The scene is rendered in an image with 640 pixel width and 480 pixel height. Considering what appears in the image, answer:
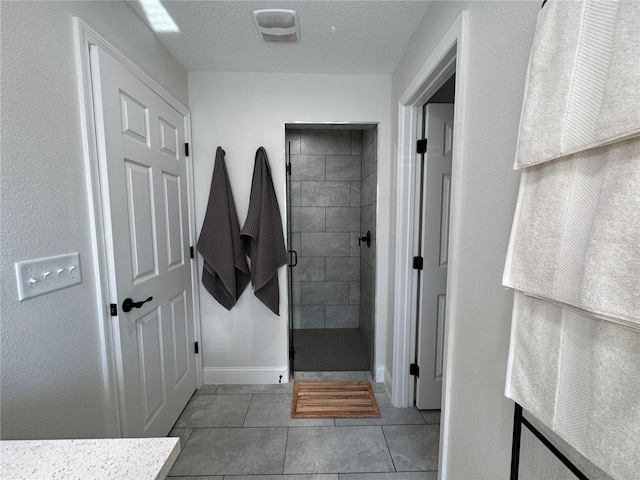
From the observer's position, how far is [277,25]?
1.43 metres

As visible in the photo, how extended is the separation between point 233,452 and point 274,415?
0.34 m

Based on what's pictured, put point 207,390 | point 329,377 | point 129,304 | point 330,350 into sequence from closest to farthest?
point 129,304
point 207,390
point 329,377
point 330,350

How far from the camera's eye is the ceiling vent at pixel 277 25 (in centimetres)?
134

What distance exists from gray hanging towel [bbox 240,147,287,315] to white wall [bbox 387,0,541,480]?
1.25 metres

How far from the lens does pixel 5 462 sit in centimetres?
46

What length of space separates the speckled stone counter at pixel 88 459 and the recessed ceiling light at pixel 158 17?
1773 millimetres

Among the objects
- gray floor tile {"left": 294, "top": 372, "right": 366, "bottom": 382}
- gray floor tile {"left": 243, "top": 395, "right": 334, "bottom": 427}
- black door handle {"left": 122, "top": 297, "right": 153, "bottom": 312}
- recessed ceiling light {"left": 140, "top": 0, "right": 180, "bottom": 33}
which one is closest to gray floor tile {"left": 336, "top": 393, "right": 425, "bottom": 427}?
gray floor tile {"left": 243, "top": 395, "right": 334, "bottom": 427}

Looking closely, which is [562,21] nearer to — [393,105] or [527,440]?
[527,440]

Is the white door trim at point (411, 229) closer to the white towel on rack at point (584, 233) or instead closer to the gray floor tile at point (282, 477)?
the white towel on rack at point (584, 233)

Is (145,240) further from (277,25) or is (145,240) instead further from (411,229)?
(411,229)

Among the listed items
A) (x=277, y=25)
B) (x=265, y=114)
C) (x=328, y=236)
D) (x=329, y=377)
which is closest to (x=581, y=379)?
(x=277, y=25)

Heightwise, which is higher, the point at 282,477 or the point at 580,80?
the point at 580,80

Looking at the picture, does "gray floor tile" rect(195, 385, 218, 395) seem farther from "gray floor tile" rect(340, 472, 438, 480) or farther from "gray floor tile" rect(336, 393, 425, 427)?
"gray floor tile" rect(340, 472, 438, 480)

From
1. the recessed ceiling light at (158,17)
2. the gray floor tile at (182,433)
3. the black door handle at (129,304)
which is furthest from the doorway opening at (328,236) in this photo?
the black door handle at (129,304)
